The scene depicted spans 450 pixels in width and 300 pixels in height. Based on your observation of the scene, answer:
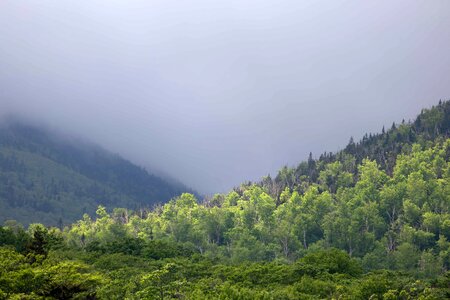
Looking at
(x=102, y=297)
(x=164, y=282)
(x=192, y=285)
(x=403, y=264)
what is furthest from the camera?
(x=403, y=264)

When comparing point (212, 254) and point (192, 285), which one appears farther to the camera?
point (212, 254)

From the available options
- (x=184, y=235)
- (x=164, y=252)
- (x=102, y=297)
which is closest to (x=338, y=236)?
(x=184, y=235)

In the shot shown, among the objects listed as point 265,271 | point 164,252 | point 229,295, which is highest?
point 164,252

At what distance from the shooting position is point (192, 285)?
64.2 m

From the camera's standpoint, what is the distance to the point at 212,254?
177125 millimetres

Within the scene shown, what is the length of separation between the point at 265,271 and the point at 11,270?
127 ft

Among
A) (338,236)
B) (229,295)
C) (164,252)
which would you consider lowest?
(229,295)

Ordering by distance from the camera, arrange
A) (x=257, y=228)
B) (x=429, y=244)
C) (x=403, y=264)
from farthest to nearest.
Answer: (x=257, y=228), (x=429, y=244), (x=403, y=264)

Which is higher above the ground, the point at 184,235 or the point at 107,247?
the point at 184,235

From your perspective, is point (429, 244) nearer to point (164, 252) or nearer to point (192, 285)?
point (164, 252)

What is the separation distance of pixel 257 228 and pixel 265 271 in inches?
4361

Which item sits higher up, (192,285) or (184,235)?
(184,235)

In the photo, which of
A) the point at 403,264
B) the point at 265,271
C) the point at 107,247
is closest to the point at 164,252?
the point at 107,247

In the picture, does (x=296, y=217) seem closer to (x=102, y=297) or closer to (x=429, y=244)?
(x=429, y=244)
